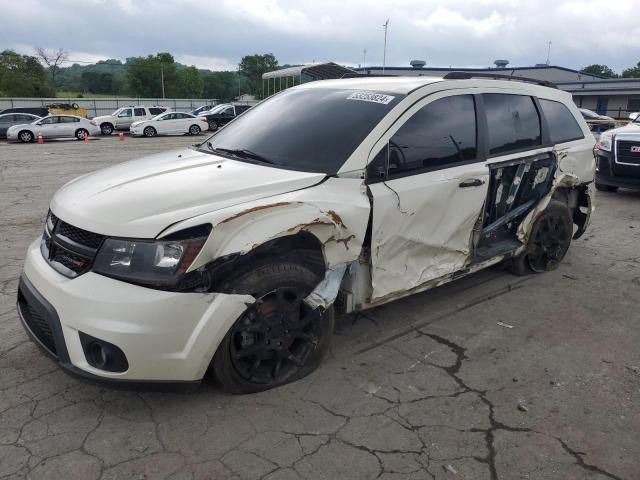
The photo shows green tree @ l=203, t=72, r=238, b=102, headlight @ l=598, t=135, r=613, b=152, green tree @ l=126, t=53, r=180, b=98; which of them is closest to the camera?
headlight @ l=598, t=135, r=613, b=152

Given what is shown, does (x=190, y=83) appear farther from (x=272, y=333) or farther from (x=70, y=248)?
(x=272, y=333)

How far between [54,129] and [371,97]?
23493 mm

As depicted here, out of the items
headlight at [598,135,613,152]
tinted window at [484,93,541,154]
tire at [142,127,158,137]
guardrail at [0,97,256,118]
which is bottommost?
tire at [142,127,158,137]

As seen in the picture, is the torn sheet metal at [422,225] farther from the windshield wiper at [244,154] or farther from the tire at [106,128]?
the tire at [106,128]

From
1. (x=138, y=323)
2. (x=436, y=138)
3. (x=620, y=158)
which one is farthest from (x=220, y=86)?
(x=138, y=323)

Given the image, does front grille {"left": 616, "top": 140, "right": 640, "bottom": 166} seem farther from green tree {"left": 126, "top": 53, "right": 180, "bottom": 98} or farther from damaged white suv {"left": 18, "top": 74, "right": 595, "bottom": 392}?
green tree {"left": 126, "top": 53, "right": 180, "bottom": 98}

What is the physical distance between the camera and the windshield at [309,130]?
3.40 meters

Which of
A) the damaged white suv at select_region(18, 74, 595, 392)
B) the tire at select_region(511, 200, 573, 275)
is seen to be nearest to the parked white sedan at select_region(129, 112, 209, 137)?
the damaged white suv at select_region(18, 74, 595, 392)

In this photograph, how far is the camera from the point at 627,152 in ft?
29.3

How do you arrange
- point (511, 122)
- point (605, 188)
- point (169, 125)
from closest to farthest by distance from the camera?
point (511, 122) → point (605, 188) → point (169, 125)

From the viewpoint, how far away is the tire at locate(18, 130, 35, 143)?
22.2 metres

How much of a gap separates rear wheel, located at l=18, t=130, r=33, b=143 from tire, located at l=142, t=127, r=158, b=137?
5.28 metres

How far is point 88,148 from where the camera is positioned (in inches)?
772

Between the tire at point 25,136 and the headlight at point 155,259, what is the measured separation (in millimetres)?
23132
